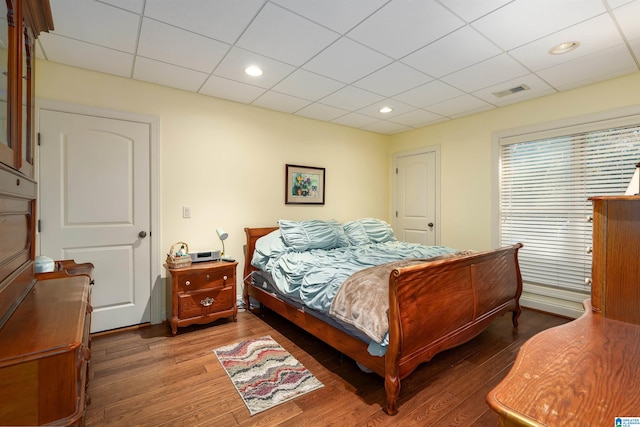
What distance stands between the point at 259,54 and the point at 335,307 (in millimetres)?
2125

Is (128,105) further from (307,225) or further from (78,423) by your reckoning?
(78,423)

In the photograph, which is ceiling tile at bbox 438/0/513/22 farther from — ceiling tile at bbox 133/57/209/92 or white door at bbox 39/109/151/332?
white door at bbox 39/109/151/332

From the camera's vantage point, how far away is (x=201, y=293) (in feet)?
9.81

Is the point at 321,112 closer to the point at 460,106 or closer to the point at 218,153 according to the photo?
the point at 218,153

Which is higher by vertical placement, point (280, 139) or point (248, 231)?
point (280, 139)

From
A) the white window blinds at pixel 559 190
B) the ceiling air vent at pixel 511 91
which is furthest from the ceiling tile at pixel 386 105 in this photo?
the white window blinds at pixel 559 190

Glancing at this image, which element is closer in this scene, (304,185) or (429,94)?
(429,94)

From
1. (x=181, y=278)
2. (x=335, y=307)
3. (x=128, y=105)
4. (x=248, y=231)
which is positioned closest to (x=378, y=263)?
(x=335, y=307)

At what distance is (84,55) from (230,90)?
125 centimetres

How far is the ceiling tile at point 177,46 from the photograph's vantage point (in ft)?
7.13

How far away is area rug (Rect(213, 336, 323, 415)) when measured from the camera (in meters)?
1.95

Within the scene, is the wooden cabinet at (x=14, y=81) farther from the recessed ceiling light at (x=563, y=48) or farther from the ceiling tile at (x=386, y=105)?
the recessed ceiling light at (x=563, y=48)

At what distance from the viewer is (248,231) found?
3.61 m

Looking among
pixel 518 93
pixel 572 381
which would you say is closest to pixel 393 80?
pixel 518 93
